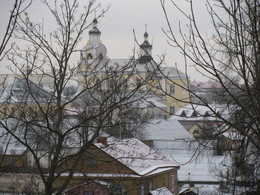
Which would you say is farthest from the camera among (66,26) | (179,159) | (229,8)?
(179,159)

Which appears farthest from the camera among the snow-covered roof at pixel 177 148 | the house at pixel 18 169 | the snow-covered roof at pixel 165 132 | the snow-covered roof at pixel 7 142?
the snow-covered roof at pixel 165 132

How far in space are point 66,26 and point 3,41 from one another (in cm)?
241

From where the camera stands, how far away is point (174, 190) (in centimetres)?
2567

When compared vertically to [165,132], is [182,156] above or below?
below

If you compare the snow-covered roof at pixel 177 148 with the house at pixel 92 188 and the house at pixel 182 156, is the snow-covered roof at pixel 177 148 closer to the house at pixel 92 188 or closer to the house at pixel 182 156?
the house at pixel 182 156

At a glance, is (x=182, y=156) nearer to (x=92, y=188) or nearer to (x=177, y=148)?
(x=177, y=148)

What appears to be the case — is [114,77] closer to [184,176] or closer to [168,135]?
[184,176]

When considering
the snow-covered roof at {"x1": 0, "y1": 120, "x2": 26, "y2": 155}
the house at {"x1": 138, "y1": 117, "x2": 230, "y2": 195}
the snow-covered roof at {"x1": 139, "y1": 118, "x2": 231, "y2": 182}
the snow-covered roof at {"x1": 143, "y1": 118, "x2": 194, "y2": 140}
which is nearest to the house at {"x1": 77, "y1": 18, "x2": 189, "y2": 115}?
the snow-covered roof at {"x1": 0, "y1": 120, "x2": 26, "y2": 155}

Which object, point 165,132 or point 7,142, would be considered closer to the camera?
point 7,142

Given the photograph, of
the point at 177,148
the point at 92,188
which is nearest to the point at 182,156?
the point at 177,148

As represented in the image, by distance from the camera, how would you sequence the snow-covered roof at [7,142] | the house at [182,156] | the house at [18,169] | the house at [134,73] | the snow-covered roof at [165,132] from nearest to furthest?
the house at [134,73], the snow-covered roof at [7,142], the house at [18,169], the house at [182,156], the snow-covered roof at [165,132]

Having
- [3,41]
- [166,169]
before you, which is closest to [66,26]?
[3,41]

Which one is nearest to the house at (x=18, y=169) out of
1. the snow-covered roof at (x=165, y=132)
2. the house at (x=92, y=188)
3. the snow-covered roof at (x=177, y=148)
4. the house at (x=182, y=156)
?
the house at (x=92, y=188)

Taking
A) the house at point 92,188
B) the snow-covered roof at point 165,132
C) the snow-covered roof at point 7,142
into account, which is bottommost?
the house at point 92,188
